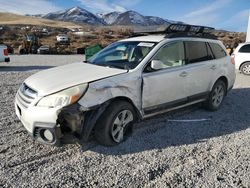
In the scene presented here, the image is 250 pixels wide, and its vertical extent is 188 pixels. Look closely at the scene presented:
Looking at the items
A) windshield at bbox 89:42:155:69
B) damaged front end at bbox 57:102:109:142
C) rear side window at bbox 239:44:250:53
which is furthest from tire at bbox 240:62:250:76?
damaged front end at bbox 57:102:109:142

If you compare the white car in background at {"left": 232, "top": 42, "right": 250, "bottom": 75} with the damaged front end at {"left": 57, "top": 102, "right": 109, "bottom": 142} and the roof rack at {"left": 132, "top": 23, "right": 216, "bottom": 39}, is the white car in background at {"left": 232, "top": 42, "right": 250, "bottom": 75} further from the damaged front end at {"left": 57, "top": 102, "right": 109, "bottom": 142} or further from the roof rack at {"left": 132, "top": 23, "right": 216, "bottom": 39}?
A: the damaged front end at {"left": 57, "top": 102, "right": 109, "bottom": 142}

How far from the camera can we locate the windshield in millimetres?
4156

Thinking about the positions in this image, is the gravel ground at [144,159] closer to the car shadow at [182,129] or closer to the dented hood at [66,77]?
the car shadow at [182,129]

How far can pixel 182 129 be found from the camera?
4.52 meters

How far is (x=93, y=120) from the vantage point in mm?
3426

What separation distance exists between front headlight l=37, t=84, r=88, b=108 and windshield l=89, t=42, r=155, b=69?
3.25 ft

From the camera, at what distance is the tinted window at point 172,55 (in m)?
4.35

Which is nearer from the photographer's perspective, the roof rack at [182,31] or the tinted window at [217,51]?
the roof rack at [182,31]

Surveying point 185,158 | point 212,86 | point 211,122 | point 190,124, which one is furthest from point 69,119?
point 212,86

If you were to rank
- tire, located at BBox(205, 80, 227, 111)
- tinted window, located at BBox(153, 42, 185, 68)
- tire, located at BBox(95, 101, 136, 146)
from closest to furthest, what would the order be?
tire, located at BBox(95, 101, 136, 146) → tinted window, located at BBox(153, 42, 185, 68) → tire, located at BBox(205, 80, 227, 111)

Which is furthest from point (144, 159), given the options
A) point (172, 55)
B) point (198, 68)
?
point (198, 68)

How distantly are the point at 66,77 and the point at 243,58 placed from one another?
382 inches

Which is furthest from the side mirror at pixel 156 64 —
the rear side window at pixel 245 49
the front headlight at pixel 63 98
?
the rear side window at pixel 245 49

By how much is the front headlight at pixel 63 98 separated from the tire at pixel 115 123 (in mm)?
498
